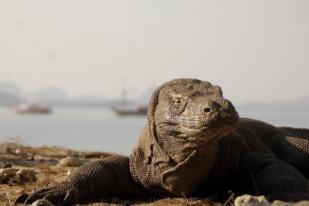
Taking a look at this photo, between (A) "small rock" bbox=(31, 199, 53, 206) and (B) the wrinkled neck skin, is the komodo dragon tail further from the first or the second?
(A) "small rock" bbox=(31, 199, 53, 206)

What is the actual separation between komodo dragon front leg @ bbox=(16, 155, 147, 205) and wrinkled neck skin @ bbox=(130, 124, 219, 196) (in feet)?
0.50

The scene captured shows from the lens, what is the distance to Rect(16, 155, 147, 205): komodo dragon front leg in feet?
20.0

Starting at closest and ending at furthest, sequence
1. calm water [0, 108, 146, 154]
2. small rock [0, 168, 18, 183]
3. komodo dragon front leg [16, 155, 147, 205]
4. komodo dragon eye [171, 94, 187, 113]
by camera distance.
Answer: komodo dragon eye [171, 94, 187, 113], komodo dragon front leg [16, 155, 147, 205], small rock [0, 168, 18, 183], calm water [0, 108, 146, 154]

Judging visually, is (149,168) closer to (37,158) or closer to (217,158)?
(217,158)

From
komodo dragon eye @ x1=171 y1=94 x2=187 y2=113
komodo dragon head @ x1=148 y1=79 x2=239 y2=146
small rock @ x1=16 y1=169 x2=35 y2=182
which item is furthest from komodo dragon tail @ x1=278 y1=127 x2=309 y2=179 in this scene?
small rock @ x1=16 y1=169 x2=35 y2=182

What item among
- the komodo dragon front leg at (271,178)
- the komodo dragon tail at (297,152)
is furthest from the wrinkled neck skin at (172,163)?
the komodo dragon tail at (297,152)

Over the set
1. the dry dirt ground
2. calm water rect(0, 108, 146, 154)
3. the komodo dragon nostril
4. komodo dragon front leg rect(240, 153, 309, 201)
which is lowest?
calm water rect(0, 108, 146, 154)

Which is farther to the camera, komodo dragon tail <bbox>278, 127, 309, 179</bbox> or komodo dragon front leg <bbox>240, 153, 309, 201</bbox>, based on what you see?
komodo dragon tail <bbox>278, 127, 309, 179</bbox>

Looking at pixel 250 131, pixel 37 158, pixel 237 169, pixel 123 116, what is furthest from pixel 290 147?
pixel 123 116

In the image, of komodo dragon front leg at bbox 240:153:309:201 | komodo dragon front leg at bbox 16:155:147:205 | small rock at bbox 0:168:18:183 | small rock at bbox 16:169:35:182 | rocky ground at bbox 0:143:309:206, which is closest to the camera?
komodo dragon front leg at bbox 240:153:309:201

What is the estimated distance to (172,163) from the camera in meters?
5.90

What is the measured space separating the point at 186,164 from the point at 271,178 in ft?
3.10

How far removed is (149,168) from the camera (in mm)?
6348

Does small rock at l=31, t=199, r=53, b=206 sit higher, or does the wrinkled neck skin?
the wrinkled neck skin
